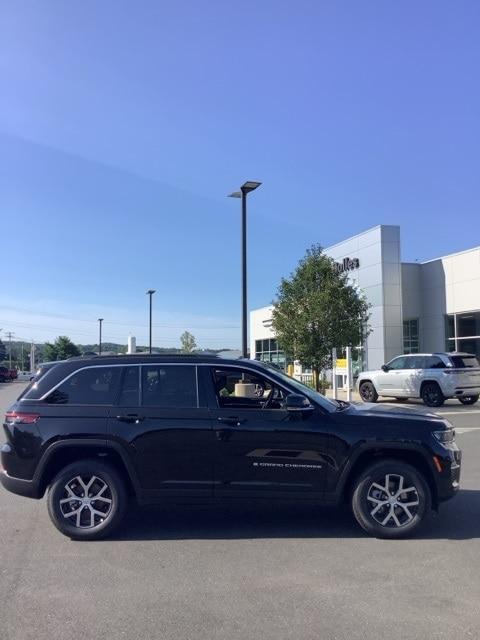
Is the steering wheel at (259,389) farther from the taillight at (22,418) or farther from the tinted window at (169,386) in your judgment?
the taillight at (22,418)

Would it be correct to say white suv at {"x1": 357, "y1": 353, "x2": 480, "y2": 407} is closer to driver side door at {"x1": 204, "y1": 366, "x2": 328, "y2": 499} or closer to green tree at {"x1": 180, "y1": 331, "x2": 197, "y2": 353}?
driver side door at {"x1": 204, "y1": 366, "x2": 328, "y2": 499}

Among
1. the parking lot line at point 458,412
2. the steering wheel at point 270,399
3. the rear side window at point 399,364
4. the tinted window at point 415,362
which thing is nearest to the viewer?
the steering wheel at point 270,399

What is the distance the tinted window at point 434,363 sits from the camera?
63.7 feet

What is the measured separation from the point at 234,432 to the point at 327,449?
0.93m

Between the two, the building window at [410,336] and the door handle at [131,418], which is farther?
the building window at [410,336]

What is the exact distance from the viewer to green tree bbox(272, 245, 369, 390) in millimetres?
21000

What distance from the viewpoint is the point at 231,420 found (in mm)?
5902

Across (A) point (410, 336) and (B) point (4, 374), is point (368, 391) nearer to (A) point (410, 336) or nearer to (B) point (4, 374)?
(A) point (410, 336)

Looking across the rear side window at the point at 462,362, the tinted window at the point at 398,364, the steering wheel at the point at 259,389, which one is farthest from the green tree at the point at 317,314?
the steering wheel at the point at 259,389

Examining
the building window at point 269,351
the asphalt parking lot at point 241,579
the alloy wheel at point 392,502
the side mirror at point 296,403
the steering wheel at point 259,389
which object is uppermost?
the building window at point 269,351

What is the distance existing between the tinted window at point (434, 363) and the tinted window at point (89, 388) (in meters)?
15.3

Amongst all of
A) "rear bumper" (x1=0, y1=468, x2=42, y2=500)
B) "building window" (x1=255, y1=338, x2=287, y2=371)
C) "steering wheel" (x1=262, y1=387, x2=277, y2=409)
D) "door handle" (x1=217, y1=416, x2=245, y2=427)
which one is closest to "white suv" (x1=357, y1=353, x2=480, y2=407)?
"steering wheel" (x1=262, y1=387, x2=277, y2=409)

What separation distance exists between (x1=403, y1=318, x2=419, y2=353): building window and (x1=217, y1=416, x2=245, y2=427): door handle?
25.5 meters

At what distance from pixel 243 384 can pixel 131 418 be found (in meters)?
1.47
